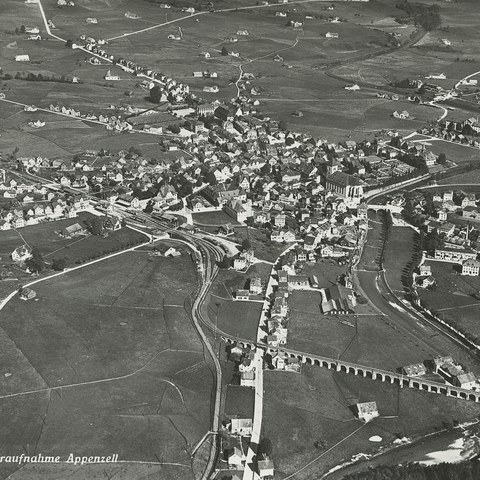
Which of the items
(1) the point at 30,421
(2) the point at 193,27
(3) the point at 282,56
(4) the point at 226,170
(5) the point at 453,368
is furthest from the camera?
(2) the point at 193,27

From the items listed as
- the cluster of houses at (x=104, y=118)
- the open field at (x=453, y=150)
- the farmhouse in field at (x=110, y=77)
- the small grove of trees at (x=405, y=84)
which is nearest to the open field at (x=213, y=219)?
the cluster of houses at (x=104, y=118)

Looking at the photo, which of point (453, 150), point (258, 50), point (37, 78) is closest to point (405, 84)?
point (258, 50)

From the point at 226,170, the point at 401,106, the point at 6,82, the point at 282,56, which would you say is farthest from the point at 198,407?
the point at 282,56

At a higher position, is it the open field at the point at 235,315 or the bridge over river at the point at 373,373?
the bridge over river at the point at 373,373

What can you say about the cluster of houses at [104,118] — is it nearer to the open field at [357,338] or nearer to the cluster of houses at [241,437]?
the open field at [357,338]

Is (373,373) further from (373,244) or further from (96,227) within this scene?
(96,227)

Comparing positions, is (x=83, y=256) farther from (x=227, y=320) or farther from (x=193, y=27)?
(x=193, y=27)

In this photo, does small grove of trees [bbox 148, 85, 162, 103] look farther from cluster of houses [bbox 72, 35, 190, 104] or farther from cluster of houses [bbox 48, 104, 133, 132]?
cluster of houses [bbox 48, 104, 133, 132]
